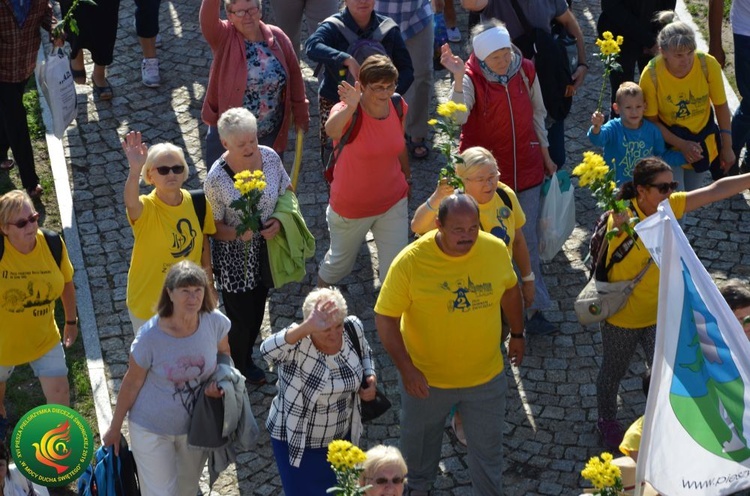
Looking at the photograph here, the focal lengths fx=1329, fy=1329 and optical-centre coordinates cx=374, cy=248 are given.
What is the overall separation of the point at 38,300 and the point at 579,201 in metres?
4.78

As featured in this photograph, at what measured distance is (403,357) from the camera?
24.9 ft

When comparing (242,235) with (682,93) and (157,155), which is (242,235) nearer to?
(157,155)

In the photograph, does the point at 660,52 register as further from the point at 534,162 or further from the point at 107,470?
the point at 107,470

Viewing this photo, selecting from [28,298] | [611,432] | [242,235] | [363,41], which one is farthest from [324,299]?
[363,41]

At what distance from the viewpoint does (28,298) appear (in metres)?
Answer: 8.38

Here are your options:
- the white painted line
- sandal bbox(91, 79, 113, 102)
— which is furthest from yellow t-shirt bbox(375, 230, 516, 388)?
sandal bbox(91, 79, 113, 102)

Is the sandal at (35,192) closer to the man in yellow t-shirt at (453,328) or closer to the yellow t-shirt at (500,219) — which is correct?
the yellow t-shirt at (500,219)

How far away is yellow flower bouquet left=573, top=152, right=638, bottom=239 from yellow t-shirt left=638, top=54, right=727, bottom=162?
2.08m

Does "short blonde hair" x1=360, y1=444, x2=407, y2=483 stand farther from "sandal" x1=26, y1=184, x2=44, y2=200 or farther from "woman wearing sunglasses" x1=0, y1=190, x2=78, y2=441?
"sandal" x1=26, y1=184, x2=44, y2=200

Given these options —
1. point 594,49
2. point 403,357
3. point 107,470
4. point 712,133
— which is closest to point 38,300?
point 107,470

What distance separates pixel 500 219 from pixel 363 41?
225 cm

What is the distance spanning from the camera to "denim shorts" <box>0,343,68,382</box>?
8578mm

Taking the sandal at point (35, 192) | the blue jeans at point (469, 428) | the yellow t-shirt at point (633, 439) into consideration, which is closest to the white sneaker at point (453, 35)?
the sandal at point (35, 192)

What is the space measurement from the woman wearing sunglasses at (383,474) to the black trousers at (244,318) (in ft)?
8.11
